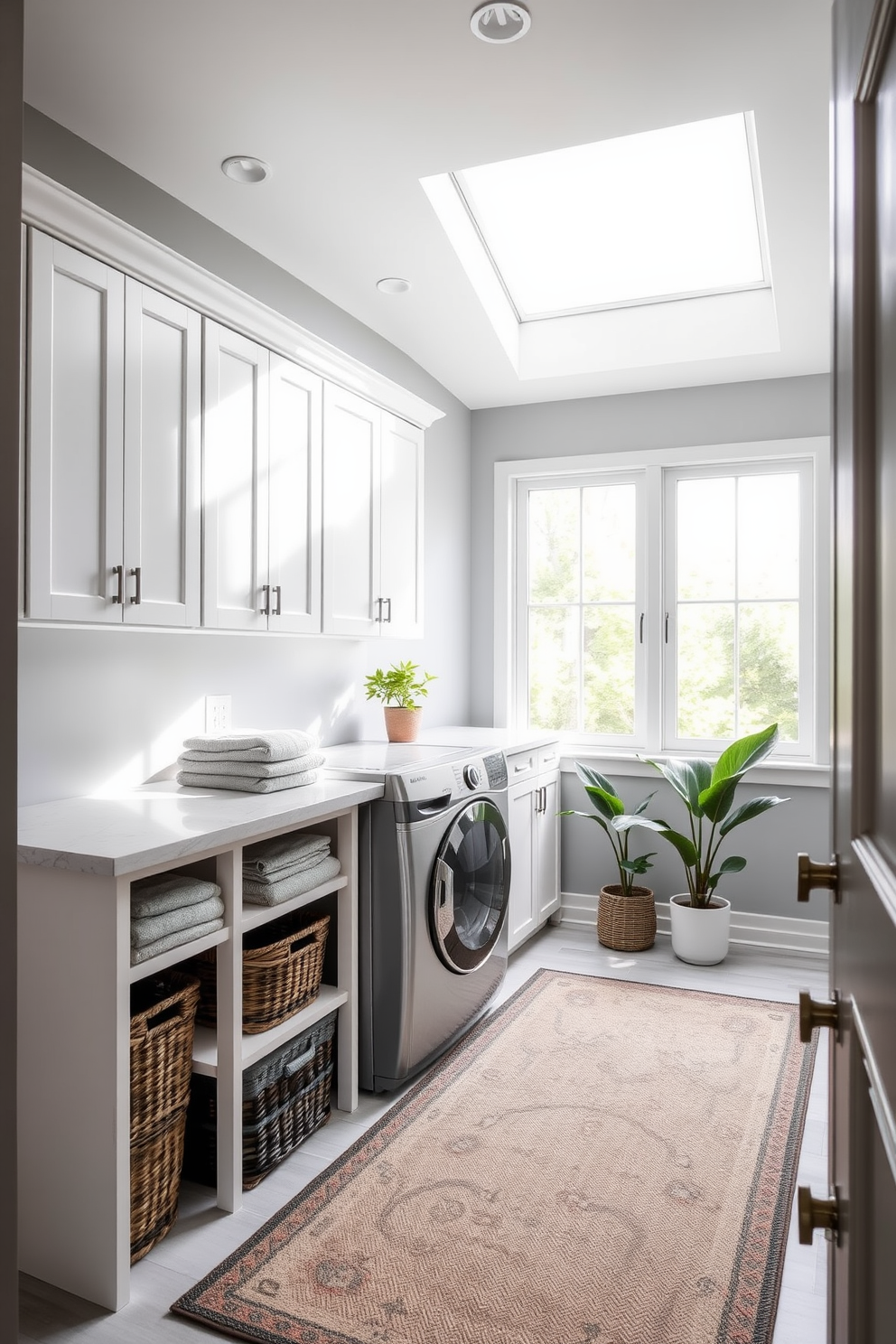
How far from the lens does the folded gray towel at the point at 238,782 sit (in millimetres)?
2277

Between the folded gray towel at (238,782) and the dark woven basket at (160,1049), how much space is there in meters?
0.48

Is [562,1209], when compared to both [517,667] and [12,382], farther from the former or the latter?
[517,667]

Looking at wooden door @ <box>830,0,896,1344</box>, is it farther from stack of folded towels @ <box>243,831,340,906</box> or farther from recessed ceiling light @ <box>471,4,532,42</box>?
stack of folded towels @ <box>243,831,340,906</box>

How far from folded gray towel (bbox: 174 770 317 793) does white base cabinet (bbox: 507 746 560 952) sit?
3.79 feet

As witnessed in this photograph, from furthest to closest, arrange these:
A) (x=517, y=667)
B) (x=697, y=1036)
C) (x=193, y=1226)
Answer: (x=517, y=667) → (x=697, y=1036) → (x=193, y=1226)

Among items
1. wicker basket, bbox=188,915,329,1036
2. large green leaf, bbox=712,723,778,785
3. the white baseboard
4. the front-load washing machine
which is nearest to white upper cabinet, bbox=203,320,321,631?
the front-load washing machine

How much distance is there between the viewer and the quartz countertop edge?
1.63m

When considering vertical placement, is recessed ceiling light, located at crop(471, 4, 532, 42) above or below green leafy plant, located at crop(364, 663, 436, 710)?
above

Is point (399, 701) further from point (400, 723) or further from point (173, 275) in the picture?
point (173, 275)

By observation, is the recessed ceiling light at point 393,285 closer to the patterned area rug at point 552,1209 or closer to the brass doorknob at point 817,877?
the patterned area rug at point 552,1209

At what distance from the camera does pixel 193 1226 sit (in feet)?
6.23

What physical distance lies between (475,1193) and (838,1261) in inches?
51.4

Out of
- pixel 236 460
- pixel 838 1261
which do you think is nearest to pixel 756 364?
pixel 236 460

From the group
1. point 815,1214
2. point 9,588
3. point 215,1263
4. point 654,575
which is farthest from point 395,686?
point 9,588
